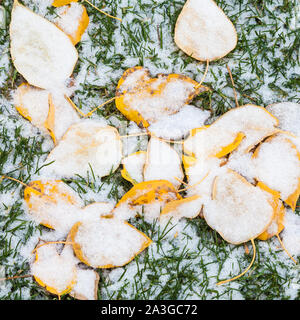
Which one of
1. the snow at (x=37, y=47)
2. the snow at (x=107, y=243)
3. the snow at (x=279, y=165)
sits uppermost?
the snow at (x=37, y=47)

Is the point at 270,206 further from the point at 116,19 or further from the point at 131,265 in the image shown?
the point at 116,19

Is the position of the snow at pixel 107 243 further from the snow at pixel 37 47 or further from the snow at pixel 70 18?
the snow at pixel 70 18

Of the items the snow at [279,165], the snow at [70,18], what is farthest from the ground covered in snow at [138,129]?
the snow at [279,165]

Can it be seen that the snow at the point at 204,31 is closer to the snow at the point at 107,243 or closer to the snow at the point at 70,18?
the snow at the point at 70,18

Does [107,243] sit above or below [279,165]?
below

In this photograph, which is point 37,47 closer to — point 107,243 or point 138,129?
point 138,129

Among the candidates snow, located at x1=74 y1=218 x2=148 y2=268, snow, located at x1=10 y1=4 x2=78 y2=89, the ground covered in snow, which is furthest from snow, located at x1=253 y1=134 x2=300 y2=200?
snow, located at x1=10 y1=4 x2=78 y2=89

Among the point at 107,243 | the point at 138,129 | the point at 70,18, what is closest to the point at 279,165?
the point at 138,129

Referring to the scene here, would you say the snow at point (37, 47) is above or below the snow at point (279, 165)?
above
